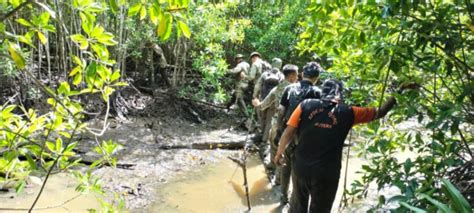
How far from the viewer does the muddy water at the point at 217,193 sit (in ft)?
18.2

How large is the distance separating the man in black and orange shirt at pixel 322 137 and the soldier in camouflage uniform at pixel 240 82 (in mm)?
5647

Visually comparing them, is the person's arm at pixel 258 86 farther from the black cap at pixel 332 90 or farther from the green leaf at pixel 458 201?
the green leaf at pixel 458 201

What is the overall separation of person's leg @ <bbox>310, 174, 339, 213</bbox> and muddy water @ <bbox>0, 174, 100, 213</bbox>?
2.60m

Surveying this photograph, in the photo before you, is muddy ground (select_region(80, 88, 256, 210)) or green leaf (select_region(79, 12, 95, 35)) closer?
green leaf (select_region(79, 12, 95, 35))

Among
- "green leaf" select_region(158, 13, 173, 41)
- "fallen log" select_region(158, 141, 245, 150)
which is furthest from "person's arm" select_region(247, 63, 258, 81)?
"green leaf" select_region(158, 13, 173, 41)

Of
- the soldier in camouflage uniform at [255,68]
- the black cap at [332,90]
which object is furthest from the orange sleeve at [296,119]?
the soldier in camouflage uniform at [255,68]

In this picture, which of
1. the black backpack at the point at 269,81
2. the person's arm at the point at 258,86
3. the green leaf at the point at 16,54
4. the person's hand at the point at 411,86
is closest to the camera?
the green leaf at the point at 16,54

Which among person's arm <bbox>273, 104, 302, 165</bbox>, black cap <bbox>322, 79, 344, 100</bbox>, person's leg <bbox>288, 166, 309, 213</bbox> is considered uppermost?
black cap <bbox>322, 79, 344, 100</bbox>

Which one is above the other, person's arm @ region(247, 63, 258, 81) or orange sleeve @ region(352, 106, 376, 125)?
orange sleeve @ region(352, 106, 376, 125)

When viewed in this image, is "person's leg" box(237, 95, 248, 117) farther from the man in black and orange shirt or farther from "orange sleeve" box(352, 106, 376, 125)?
"orange sleeve" box(352, 106, 376, 125)

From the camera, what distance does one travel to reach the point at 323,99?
154 inches

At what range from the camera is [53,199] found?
5332 mm

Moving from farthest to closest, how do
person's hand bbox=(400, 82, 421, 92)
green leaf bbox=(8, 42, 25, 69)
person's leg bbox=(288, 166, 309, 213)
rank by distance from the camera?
person's leg bbox=(288, 166, 309, 213)
person's hand bbox=(400, 82, 421, 92)
green leaf bbox=(8, 42, 25, 69)

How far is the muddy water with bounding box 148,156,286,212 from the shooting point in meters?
5.56
